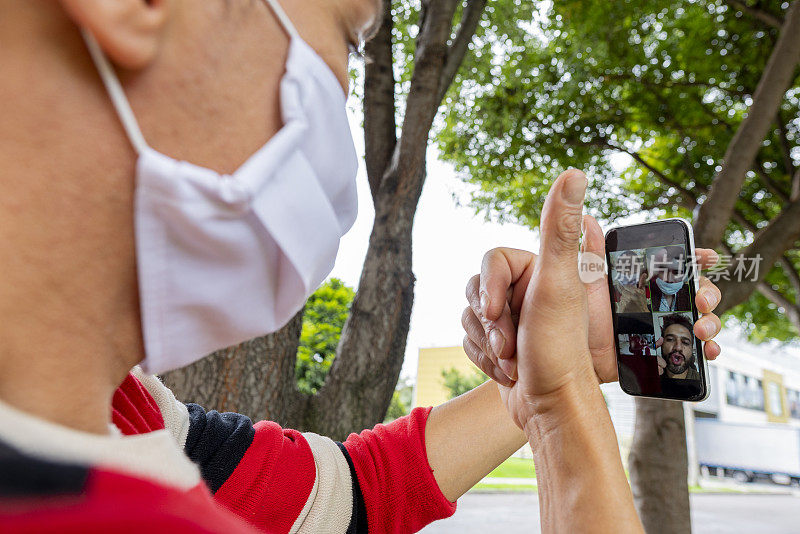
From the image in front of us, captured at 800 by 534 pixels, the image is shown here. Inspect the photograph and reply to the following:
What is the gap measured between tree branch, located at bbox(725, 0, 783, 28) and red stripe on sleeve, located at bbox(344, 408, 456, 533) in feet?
15.4

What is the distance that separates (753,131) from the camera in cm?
379

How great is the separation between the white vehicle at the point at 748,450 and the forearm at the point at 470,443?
23205mm

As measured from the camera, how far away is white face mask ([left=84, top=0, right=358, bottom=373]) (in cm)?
66

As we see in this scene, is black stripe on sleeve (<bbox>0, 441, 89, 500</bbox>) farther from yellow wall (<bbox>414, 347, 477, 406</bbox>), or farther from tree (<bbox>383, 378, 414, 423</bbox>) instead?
yellow wall (<bbox>414, 347, 477, 406</bbox>)

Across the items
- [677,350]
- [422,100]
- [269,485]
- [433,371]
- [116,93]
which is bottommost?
[433,371]

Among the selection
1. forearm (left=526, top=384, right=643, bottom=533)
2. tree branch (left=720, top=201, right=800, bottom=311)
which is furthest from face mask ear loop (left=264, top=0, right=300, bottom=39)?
tree branch (left=720, top=201, right=800, bottom=311)

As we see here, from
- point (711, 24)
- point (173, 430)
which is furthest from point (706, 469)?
point (173, 430)

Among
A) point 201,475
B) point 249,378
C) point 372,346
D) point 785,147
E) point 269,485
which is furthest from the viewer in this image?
point 785,147

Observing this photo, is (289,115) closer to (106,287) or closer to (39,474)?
(106,287)

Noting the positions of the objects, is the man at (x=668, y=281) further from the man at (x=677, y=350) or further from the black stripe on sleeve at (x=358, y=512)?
the black stripe on sleeve at (x=358, y=512)

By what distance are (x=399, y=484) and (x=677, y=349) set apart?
0.74 m

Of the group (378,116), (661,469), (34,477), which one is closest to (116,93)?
(34,477)

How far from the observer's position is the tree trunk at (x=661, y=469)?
11.9 feet

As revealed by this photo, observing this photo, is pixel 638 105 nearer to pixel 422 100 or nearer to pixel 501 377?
pixel 422 100
